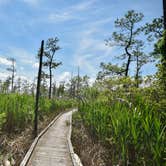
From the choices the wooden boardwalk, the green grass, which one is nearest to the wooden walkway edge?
the wooden boardwalk

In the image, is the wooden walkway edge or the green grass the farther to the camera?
the wooden walkway edge

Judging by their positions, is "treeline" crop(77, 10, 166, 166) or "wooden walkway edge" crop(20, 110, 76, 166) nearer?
"treeline" crop(77, 10, 166, 166)

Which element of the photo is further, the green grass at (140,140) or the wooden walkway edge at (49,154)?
the wooden walkway edge at (49,154)

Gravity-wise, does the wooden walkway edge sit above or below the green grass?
below

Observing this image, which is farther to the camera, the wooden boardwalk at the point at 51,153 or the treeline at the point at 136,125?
the wooden boardwalk at the point at 51,153

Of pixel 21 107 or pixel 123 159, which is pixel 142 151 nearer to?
pixel 123 159

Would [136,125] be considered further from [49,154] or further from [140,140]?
[49,154]

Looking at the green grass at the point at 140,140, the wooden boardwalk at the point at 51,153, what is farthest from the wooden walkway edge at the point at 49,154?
the green grass at the point at 140,140

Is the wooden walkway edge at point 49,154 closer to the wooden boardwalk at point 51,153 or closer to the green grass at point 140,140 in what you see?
the wooden boardwalk at point 51,153

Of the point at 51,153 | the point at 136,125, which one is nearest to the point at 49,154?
the point at 51,153

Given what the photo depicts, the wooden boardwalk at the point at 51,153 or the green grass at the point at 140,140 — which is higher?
the green grass at the point at 140,140

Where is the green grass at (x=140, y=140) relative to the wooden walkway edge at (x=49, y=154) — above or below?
above

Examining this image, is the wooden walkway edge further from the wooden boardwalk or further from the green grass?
the green grass

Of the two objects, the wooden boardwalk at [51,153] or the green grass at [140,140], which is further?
the wooden boardwalk at [51,153]
